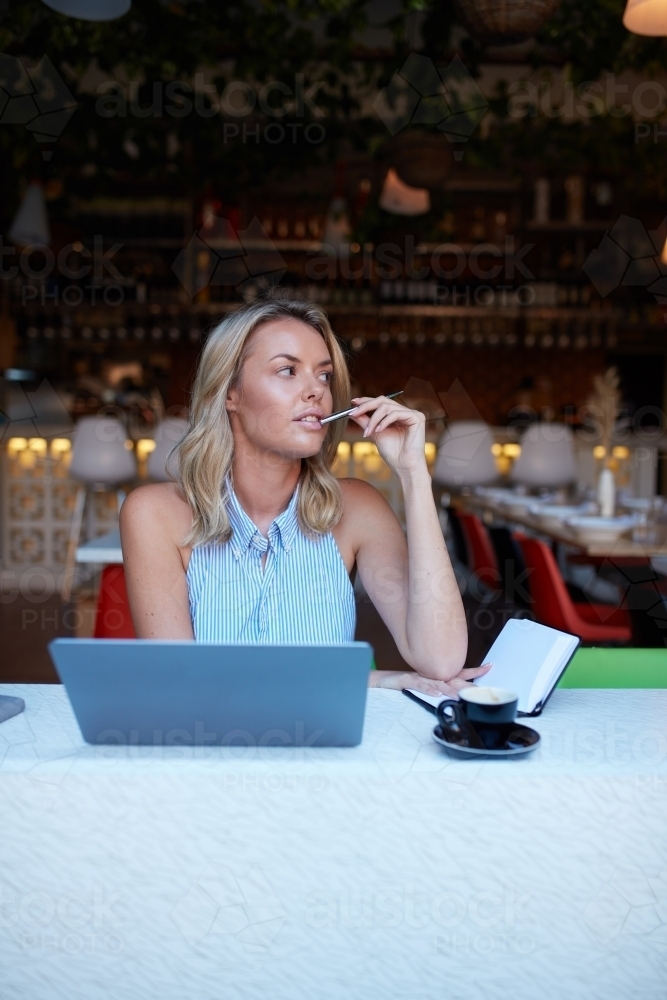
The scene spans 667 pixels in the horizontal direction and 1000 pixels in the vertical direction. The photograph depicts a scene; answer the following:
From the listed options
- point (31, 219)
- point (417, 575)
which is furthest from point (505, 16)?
point (31, 219)

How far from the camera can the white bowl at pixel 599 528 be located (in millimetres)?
3289

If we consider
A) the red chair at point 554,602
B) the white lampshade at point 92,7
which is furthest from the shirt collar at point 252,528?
the white lampshade at point 92,7

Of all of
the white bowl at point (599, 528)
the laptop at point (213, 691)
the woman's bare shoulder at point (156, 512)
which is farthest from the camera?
the white bowl at point (599, 528)

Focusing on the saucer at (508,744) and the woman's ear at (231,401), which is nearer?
the saucer at (508,744)

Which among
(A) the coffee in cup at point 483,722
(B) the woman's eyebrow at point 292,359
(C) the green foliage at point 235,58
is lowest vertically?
(A) the coffee in cup at point 483,722

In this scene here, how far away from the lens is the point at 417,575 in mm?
1481

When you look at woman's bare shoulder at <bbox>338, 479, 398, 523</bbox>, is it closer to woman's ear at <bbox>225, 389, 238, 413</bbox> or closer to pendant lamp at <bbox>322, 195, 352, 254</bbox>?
woman's ear at <bbox>225, 389, 238, 413</bbox>

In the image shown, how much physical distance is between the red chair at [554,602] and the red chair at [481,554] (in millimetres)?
735

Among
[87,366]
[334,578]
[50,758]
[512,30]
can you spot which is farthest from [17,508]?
[50,758]

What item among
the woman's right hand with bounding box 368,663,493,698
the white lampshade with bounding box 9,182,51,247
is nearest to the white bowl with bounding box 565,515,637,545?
the woman's right hand with bounding box 368,663,493,698

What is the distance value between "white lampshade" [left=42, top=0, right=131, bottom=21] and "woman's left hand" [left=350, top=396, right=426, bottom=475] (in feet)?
7.11

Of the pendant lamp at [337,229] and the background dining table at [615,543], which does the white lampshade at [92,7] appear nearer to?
the background dining table at [615,543]

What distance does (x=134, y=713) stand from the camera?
3.02 ft

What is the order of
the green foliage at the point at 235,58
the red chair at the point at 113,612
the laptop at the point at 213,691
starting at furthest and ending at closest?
the green foliage at the point at 235,58 → the red chair at the point at 113,612 → the laptop at the point at 213,691
